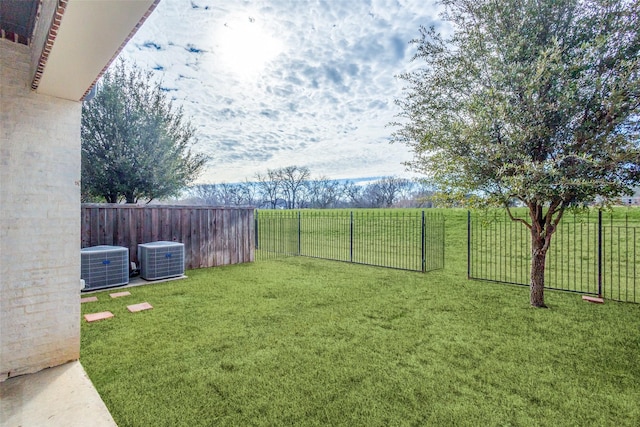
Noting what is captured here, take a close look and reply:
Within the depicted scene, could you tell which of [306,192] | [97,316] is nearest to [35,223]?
[97,316]

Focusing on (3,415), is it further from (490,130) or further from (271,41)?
(271,41)

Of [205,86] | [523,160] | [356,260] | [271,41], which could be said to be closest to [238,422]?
[523,160]

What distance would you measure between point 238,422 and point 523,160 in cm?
410

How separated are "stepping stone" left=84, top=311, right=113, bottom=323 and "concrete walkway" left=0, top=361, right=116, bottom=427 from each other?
1321 mm

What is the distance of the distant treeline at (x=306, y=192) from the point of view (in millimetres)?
30688

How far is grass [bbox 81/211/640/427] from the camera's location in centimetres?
193

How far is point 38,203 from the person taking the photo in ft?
7.72

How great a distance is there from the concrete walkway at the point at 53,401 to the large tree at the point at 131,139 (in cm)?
839

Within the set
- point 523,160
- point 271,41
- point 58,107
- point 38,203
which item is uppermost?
point 271,41

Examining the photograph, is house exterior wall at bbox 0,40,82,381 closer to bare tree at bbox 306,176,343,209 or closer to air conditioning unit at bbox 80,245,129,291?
air conditioning unit at bbox 80,245,129,291

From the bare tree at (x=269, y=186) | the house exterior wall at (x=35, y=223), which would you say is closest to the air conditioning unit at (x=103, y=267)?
the house exterior wall at (x=35, y=223)

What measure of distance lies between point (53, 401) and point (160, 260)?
408 cm

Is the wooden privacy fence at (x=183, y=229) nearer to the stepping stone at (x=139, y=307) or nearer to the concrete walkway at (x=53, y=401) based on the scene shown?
the stepping stone at (x=139, y=307)

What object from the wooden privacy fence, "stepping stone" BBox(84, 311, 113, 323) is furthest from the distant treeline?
"stepping stone" BBox(84, 311, 113, 323)
